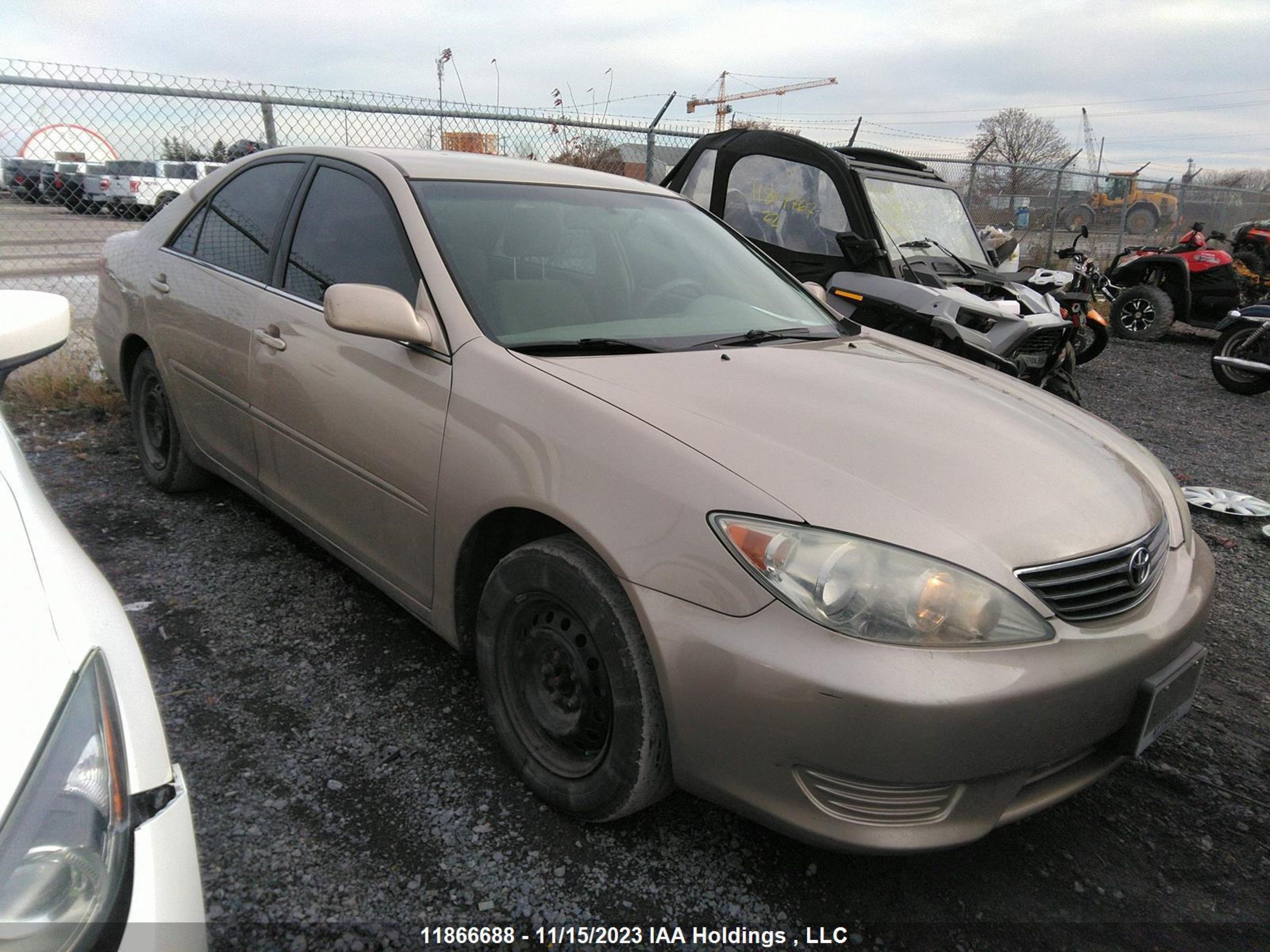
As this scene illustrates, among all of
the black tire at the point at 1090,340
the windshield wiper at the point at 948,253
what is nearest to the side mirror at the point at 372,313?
the windshield wiper at the point at 948,253

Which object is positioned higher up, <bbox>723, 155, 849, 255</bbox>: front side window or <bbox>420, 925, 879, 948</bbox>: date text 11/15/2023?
<bbox>723, 155, 849, 255</bbox>: front side window

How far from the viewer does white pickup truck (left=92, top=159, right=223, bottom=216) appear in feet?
20.8

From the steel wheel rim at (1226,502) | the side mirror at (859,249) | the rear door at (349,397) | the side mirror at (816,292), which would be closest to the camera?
the rear door at (349,397)

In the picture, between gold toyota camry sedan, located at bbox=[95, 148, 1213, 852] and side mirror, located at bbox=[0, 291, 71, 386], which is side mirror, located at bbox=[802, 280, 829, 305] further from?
side mirror, located at bbox=[0, 291, 71, 386]

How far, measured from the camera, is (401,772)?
7.30 feet

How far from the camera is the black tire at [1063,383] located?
20.6 ft

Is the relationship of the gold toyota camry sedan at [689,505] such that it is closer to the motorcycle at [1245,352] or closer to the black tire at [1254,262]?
the motorcycle at [1245,352]

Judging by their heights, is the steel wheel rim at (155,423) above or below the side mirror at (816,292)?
below

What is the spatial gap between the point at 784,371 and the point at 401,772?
1.46 m

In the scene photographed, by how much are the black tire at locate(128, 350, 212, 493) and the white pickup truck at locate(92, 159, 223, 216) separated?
1.68 metres

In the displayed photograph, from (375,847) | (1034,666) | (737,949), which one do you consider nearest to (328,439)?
(375,847)

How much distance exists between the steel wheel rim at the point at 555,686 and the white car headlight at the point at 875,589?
461mm

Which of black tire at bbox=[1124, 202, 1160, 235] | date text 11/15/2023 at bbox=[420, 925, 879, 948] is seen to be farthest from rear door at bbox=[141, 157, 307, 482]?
black tire at bbox=[1124, 202, 1160, 235]

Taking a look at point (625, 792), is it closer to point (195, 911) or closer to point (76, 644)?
point (195, 911)
